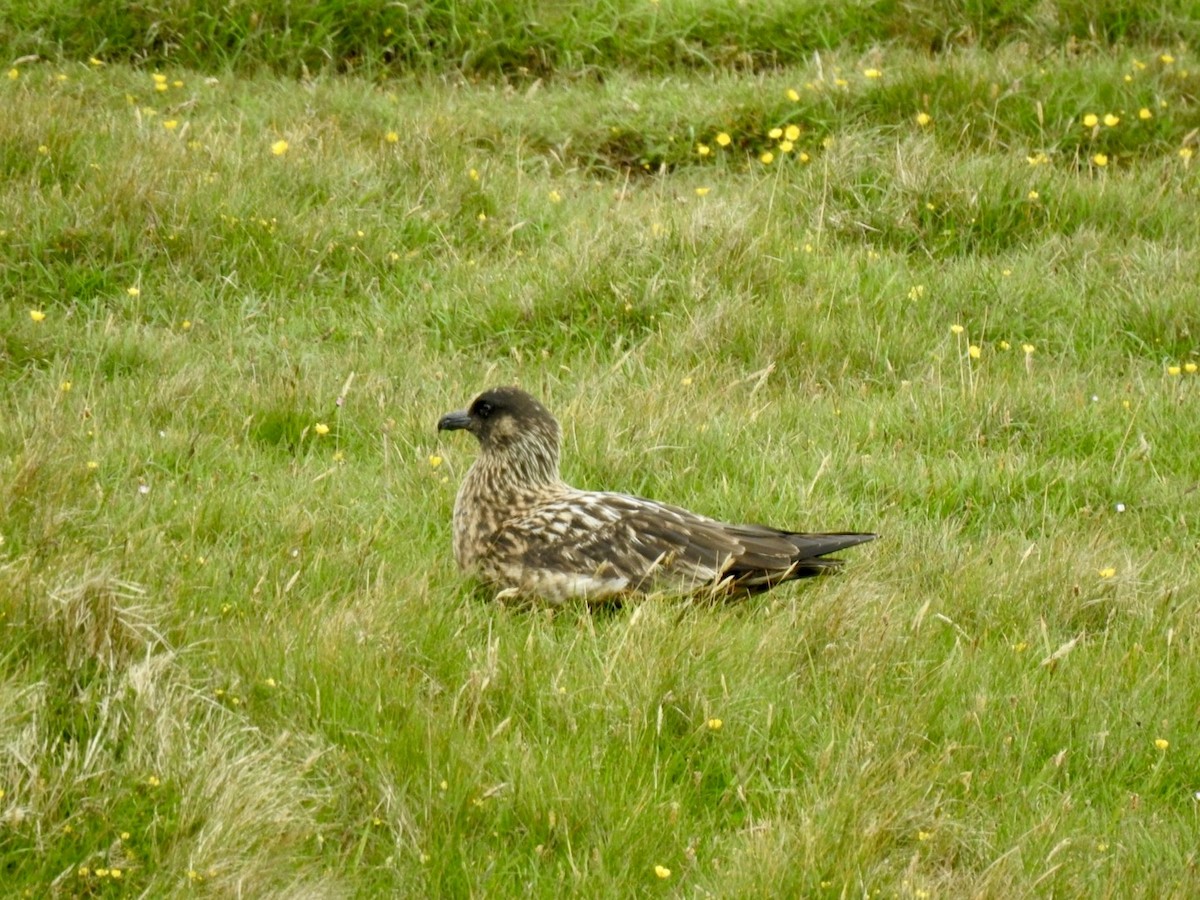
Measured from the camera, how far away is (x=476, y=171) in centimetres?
858

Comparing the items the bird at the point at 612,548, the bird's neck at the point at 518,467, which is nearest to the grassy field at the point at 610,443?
the bird at the point at 612,548

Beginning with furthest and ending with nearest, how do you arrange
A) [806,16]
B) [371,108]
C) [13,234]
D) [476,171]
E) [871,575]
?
[806,16], [371,108], [476,171], [13,234], [871,575]

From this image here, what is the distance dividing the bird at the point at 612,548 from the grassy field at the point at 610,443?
0.39 feet

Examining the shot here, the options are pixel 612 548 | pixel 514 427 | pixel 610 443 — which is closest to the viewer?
pixel 612 548

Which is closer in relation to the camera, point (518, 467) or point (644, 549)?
point (644, 549)

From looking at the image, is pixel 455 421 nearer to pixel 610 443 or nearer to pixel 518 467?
pixel 518 467

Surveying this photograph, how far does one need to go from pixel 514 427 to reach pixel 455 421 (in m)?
0.24

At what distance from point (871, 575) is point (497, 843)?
6.77 ft

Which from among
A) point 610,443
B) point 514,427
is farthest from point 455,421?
point 610,443

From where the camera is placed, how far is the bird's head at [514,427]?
5973 millimetres

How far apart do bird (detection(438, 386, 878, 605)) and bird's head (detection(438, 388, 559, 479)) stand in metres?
0.15

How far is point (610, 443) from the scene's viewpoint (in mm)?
6453

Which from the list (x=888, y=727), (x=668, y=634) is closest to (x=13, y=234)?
(x=668, y=634)

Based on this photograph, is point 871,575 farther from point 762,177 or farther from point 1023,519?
point 762,177
